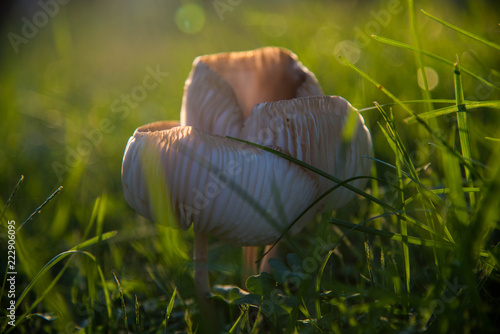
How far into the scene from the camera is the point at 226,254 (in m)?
2.05

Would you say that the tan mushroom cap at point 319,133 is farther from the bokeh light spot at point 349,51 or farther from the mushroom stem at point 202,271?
the bokeh light spot at point 349,51

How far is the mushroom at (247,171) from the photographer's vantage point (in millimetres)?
1284

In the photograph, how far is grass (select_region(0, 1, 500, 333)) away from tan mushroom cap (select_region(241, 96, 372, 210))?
0.13m

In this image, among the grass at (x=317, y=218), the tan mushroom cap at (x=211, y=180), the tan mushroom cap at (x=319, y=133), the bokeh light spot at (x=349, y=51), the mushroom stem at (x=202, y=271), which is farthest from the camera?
the bokeh light spot at (x=349, y=51)

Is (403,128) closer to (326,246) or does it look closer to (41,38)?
(326,246)

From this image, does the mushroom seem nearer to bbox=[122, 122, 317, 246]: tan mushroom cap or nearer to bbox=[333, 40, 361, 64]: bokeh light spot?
bbox=[122, 122, 317, 246]: tan mushroom cap

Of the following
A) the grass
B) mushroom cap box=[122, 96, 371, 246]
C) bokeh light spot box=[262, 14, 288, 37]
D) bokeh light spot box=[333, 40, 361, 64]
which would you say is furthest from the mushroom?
bokeh light spot box=[262, 14, 288, 37]

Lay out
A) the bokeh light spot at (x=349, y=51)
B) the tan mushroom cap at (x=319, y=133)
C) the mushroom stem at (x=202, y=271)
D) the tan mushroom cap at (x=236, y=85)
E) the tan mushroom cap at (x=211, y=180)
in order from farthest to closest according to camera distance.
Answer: the bokeh light spot at (x=349, y=51), the tan mushroom cap at (x=236, y=85), the mushroom stem at (x=202, y=271), the tan mushroom cap at (x=319, y=133), the tan mushroom cap at (x=211, y=180)

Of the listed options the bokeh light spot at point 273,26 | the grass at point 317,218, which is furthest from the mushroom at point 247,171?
the bokeh light spot at point 273,26

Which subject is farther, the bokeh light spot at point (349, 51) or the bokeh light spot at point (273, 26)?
the bokeh light spot at point (273, 26)

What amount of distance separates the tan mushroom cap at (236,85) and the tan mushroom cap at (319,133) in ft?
1.09

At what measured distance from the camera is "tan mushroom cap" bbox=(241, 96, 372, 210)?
138 centimetres

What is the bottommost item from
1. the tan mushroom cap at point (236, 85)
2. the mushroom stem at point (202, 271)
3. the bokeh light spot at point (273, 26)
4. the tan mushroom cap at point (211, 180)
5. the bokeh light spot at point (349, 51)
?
the mushroom stem at point (202, 271)

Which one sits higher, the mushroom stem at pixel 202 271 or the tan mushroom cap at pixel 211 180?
the tan mushroom cap at pixel 211 180
